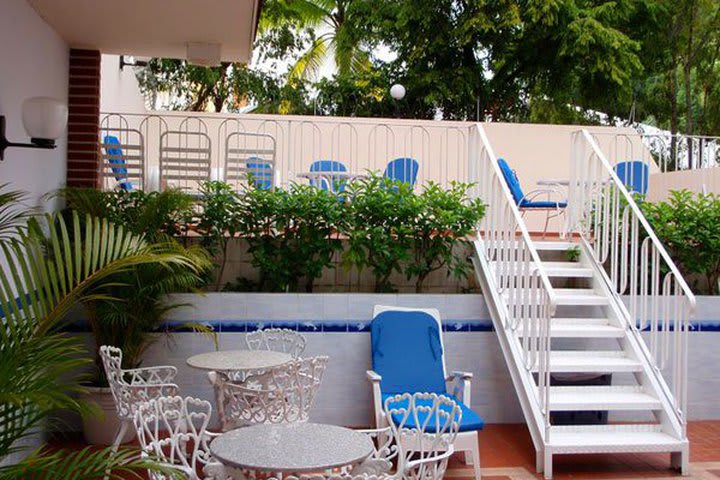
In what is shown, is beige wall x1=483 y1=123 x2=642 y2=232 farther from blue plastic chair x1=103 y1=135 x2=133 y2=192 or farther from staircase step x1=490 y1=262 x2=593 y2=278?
blue plastic chair x1=103 y1=135 x2=133 y2=192

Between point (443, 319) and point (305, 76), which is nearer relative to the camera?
point (443, 319)

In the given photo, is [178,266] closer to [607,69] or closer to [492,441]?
[492,441]

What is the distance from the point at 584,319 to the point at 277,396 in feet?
9.90

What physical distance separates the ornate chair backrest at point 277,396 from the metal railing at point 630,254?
2568 millimetres

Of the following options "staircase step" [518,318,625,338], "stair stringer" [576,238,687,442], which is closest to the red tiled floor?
"stair stringer" [576,238,687,442]

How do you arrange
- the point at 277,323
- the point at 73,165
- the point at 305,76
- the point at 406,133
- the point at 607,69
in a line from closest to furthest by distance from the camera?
the point at 277,323 → the point at 73,165 → the point at 406,133 → the point at 607,69 → the point at 305,76

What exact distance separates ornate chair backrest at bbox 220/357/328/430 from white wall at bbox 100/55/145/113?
4.99m

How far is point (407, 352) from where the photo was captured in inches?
245

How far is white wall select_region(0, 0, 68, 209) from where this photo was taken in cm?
518

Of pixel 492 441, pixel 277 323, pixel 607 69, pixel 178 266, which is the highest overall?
pixel 607 69

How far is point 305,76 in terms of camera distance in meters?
18.2

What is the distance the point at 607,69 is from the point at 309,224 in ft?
30.5

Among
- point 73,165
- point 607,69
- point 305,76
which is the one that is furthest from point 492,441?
point 305,76

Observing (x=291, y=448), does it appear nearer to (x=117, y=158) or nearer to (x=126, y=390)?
(x=126, y=390)
